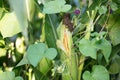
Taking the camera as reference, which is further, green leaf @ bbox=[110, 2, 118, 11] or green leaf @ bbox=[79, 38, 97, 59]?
green leaf @ bbox=[110, 2, 118, 11]

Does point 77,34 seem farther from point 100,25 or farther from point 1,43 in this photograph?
point 1,43

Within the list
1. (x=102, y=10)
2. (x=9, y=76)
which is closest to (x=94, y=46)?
(x=102, y=10)

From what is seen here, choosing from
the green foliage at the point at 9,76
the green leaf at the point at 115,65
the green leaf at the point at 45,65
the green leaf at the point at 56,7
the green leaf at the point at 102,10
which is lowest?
the green leaf at the point at 115,65

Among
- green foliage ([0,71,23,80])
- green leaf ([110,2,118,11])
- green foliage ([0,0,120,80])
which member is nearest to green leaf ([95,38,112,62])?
green foliage ([0,0,120,80])

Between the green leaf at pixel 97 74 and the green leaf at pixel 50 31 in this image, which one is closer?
the green leaf at pixel 97 74

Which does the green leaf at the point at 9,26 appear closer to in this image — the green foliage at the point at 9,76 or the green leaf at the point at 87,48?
the green foliage at the point at 9,76

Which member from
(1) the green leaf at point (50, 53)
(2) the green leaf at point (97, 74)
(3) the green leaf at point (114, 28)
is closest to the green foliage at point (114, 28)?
(3) the green leaf at point (114, 28)

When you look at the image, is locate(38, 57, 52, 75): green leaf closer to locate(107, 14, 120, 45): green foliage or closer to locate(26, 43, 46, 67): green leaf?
locate(26, 43, 46, 67): green leaf

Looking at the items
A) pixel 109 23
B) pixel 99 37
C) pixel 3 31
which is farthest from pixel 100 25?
pixel 3 31
